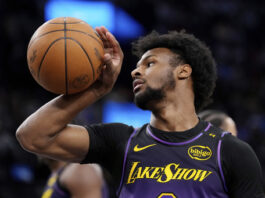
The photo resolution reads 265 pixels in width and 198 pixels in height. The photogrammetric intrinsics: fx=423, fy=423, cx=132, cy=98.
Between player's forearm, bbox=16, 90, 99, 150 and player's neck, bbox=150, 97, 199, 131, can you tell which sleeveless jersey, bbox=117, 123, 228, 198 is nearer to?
player's neck, bbox=150, 97, 199, 131

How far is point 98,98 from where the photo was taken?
2.74 metres

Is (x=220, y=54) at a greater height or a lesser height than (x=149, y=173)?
lesser

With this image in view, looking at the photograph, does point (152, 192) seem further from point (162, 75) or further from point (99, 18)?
point (99, 18)

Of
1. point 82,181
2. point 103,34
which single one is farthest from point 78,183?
point 103,34

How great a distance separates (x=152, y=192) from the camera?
2.50 metres

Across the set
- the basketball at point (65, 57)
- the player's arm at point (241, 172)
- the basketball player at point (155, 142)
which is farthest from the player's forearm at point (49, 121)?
A: the player's arm at point (241, 172)

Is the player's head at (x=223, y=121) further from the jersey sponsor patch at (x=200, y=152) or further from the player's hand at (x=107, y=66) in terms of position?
the player's hand at (x=107, y=66)

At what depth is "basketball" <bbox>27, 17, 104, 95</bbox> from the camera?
242 centimetres

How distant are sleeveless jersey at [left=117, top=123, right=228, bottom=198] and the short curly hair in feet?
1.62

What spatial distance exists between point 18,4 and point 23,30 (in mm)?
730

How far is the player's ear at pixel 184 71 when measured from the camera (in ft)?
9.66

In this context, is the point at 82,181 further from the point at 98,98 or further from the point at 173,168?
the point at 173,168

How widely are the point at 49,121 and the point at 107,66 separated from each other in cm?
50

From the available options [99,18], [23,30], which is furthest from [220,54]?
[23,30]
